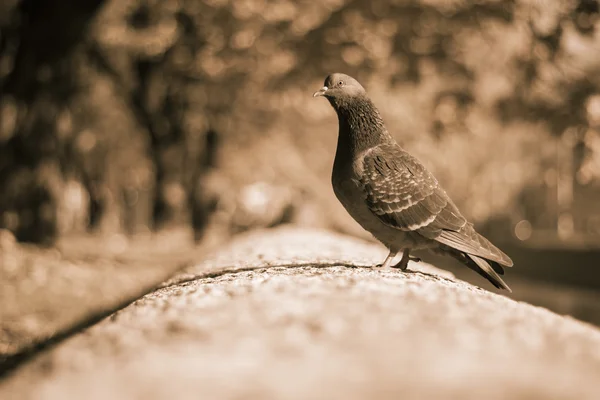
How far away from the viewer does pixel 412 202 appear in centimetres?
598

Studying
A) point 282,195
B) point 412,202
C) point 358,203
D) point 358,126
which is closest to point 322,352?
point 358,203

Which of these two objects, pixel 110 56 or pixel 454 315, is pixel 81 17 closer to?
pixel 110 56

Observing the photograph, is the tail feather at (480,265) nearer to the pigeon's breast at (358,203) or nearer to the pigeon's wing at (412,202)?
the pigeon's wing at (412,202)

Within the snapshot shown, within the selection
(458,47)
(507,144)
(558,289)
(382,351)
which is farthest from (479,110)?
(507,144)

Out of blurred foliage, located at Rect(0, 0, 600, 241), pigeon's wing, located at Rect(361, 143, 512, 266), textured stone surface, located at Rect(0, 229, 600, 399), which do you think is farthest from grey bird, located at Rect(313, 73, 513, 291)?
blurred foliage, located at Rect(0, 0, 600, 241)

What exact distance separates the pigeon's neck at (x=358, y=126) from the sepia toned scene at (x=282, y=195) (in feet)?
0.10

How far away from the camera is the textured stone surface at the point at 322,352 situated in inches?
115

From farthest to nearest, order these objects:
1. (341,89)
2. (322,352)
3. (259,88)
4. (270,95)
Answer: (270,95)
(259,88)
(341,89)
(322,352)

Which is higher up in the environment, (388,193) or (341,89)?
(341,89)

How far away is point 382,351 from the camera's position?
3.27 m

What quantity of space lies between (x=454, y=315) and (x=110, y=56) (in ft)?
42.5

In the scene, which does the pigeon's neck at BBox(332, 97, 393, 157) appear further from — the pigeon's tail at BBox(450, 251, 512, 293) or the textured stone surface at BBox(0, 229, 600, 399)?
the textured stone surface at BBox(0, 229, 600, 399)

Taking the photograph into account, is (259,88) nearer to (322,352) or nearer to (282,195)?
(282,195)

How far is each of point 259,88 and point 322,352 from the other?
37.9 ft
